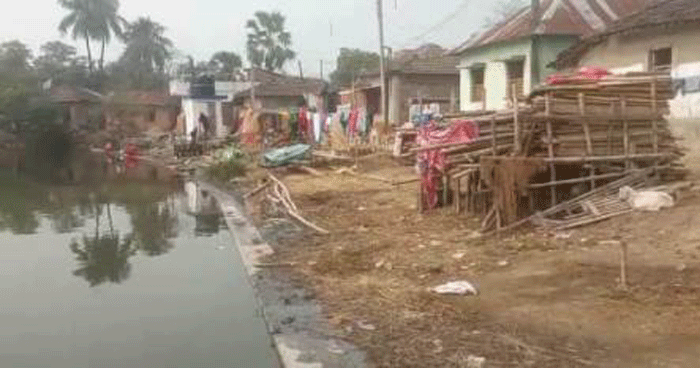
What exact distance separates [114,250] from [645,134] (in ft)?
36.0

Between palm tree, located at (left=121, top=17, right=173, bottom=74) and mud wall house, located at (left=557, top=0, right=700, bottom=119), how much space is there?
57.9m

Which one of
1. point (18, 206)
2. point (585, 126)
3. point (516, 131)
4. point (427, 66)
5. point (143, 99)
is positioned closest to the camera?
point (516, 131)

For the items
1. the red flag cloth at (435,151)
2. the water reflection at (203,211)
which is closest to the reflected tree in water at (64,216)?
the water reflection at (203,211)

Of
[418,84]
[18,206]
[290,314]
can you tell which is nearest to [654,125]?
[290,314]

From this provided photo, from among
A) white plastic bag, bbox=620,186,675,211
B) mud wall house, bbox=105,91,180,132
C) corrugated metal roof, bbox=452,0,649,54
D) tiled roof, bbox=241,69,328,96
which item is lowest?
white plastic bag, bbox=620,186,675,211

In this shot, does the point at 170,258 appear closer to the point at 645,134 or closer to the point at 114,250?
the point at 114,250

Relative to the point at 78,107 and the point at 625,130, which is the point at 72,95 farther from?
the point at 625,130

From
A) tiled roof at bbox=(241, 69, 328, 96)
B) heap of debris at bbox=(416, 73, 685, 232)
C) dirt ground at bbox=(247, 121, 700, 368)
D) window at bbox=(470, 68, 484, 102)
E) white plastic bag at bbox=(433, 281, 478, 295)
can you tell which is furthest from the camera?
tiled roof at bbox=(241, 69, 328, 96)

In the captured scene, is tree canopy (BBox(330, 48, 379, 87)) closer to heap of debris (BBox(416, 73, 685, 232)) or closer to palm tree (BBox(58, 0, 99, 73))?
palm tree (BBox(58, 0, 99, 73))

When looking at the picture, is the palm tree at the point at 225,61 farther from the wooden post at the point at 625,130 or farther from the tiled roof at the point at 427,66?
the wooden post at the point at 625,130

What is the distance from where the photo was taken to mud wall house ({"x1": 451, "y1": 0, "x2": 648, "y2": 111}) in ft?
87.4

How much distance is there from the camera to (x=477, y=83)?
102 ft

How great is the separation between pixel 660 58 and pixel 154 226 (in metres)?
12.9

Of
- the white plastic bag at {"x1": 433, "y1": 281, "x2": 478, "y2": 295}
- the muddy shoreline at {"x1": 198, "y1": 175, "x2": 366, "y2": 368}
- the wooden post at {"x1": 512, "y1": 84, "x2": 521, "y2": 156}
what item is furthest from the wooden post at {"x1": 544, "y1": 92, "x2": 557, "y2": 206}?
the muddy shoreline at {"x1": 198, "y1": 175, "x2": 366, "y2": 368}
